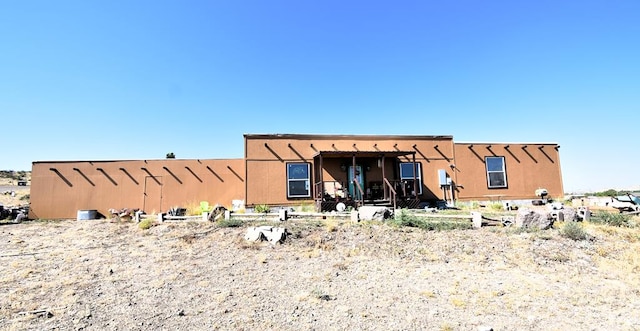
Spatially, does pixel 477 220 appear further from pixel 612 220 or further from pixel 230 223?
pixel 230 223

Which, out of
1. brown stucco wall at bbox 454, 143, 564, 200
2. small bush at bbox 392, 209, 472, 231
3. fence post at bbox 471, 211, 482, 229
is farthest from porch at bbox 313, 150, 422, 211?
fence post at bbox 471, 211, 482, 229

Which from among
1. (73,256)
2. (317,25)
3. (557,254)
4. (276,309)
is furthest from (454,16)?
(73,256)

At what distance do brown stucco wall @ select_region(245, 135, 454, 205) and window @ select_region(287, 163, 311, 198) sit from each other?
0.76 feet

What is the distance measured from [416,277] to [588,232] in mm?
5750

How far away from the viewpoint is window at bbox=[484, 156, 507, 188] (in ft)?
52.9

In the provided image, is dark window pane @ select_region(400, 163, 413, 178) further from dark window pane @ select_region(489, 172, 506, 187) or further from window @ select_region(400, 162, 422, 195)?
dark window pane @ select_region(489, 172, 506, 187)

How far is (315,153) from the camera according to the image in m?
14.8

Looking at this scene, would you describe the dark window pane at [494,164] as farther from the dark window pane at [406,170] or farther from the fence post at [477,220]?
the fence post at [477,220]

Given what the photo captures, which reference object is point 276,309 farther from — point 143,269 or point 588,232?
point 588,232

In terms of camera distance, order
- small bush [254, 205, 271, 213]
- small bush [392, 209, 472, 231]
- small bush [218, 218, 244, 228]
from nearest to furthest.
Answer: small bush [392, 209, 472, 231] < small bush [218, 218, 244, 228] < small bush [254, 205, 271, 213]

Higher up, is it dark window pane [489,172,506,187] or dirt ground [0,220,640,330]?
dark window pane [489,172,506,187]

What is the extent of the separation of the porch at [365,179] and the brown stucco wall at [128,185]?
4923 millimetres

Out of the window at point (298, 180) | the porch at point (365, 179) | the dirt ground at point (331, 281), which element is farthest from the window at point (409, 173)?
the dirt ground at point (331, 281)

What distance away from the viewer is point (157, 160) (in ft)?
52.2
